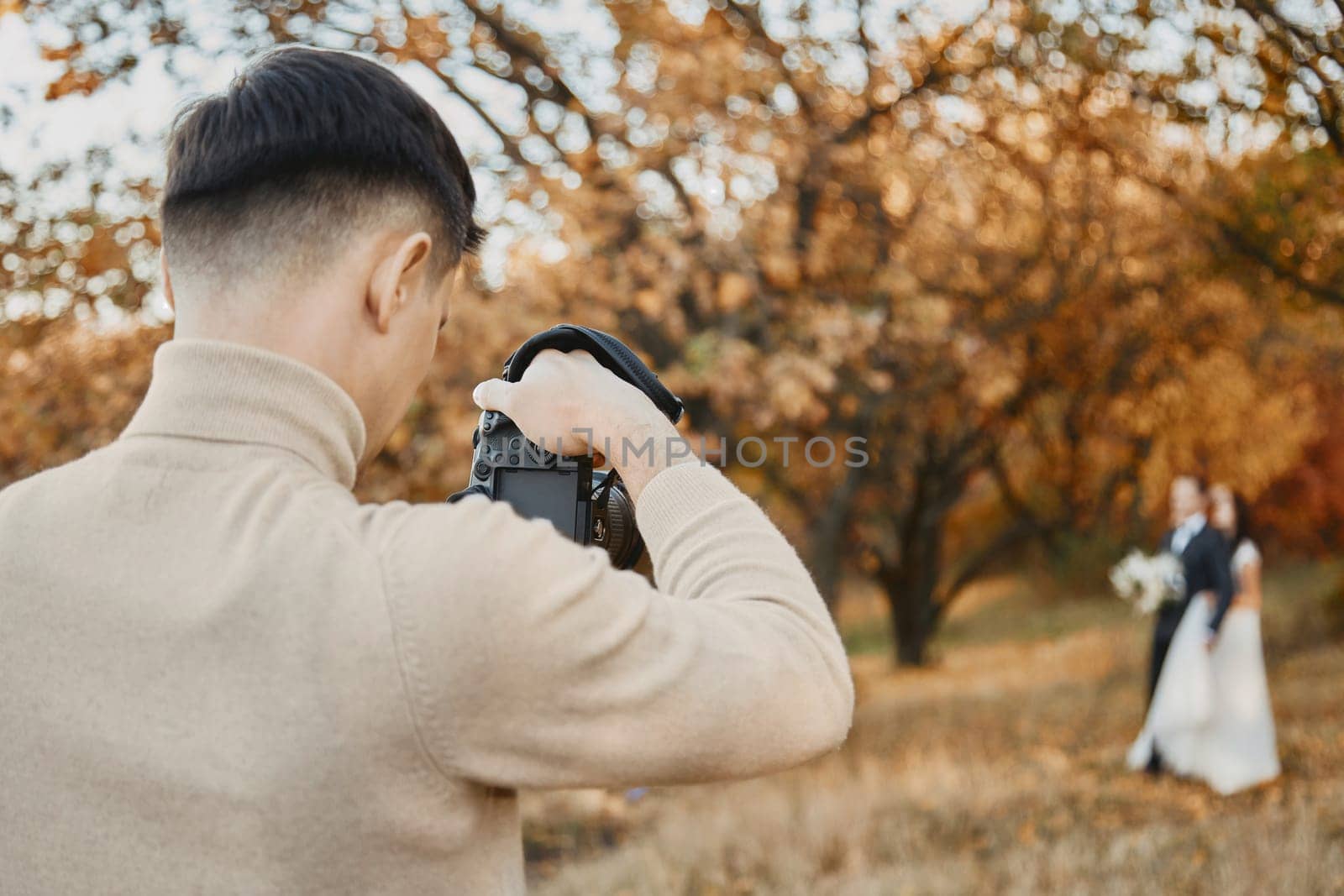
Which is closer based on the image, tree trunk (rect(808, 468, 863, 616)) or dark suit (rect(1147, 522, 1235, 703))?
A: dark suit (rect(1147, 522, 1235, 703))

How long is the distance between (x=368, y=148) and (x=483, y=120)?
5960mm

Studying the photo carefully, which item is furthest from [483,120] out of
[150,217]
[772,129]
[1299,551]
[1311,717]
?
[1299,551]

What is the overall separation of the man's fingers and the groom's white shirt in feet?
24.5

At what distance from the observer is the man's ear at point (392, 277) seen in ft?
3.09

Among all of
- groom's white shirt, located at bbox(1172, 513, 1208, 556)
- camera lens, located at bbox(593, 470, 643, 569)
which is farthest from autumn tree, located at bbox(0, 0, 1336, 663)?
camera lens, located at bbox(593, 470, 643, 569)

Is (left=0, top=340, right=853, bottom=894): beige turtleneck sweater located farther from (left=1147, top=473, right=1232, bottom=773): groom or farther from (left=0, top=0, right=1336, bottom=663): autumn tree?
(left=1147, top=473, right=1232, bottom=773): groom

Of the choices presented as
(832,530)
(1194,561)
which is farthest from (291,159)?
(832,530)

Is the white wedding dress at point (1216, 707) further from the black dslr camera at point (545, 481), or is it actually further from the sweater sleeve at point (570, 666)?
the sweater sleeve at point (570, 666)

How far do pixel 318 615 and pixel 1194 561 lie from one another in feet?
25.6

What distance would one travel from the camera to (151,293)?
206 inches

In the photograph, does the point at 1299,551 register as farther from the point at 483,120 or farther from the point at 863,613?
the point at 483,120

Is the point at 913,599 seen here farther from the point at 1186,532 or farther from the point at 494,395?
the point at 494,395

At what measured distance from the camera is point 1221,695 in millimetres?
7574

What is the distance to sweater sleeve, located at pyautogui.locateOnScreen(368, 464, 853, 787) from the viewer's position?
0.78 meters
